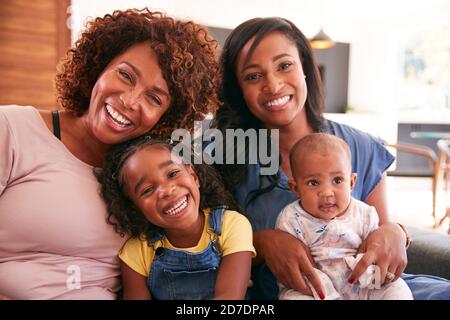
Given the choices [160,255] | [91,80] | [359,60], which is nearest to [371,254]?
[160,255]

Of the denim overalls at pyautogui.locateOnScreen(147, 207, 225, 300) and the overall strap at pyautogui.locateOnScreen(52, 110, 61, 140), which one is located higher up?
the overall strap at pyautogui.locateOnScreen(52, 110, 61, 140)

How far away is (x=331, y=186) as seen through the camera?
0.88 metres

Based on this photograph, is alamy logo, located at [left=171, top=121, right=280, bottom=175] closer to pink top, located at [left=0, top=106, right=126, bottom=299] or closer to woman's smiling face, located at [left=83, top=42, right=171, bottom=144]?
woman's smiling face, located at [left=83, top=42, right=171, bottom=144]

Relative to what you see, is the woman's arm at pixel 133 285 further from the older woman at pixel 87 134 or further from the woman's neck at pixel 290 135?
the woman's neck at pixel 290 135

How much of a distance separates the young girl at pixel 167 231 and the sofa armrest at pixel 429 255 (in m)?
0.55

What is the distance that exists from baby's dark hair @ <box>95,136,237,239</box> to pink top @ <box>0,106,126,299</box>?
0.02 meters

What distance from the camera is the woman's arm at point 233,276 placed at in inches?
31.6

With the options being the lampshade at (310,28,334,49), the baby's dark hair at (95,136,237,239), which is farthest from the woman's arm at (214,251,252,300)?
the lampshade at (310,28,334,49)

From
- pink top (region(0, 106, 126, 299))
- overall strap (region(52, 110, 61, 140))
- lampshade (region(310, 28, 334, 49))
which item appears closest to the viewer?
pink top (region(0, 106, 126, 299))

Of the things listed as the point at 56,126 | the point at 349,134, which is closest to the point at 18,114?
the point at 56,126

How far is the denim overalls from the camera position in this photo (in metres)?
0.86

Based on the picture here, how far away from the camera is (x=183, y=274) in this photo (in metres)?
0.87
